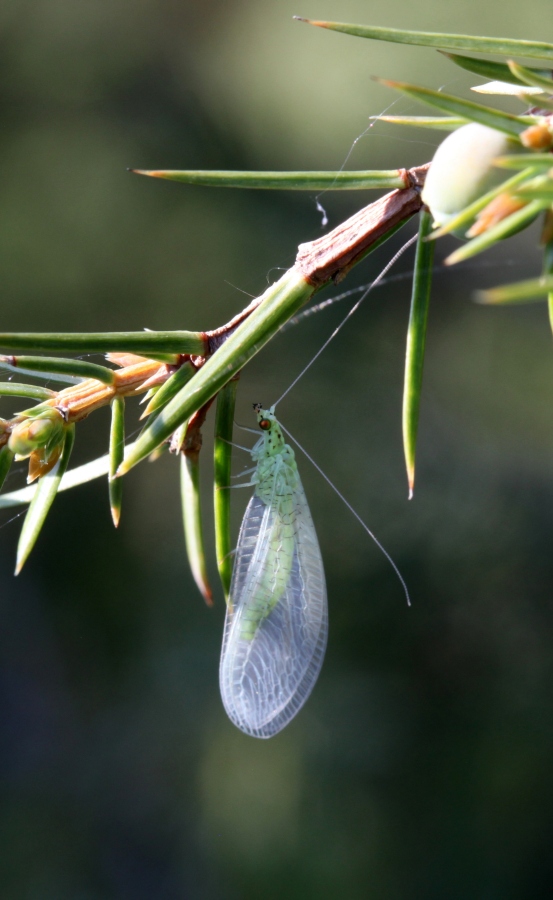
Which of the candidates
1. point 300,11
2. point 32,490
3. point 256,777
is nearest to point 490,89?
point 32,490

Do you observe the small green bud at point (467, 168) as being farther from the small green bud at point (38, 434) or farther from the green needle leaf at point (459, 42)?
the small green bud at point (38, 434)

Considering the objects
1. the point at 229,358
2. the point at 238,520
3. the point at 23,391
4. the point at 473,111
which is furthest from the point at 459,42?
the point at 238,520

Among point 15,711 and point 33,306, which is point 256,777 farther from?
point 33,306

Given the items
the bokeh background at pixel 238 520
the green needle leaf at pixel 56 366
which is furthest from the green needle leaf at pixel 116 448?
the bokeh background at pixel 238 520

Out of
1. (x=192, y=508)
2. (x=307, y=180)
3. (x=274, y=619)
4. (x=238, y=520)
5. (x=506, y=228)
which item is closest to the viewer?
(x=506, y=228)

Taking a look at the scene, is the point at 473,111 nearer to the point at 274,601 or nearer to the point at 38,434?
the point at 38,434

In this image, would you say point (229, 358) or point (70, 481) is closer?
point (229, 358)
